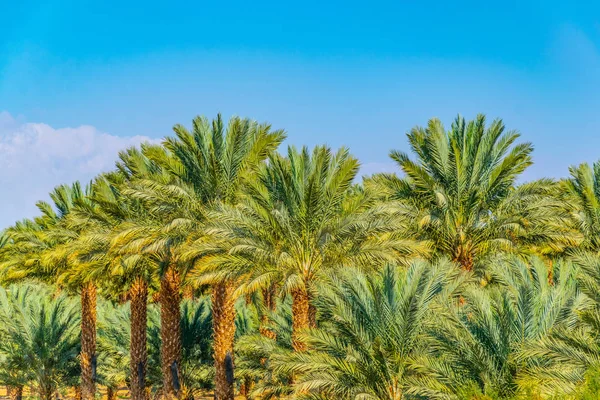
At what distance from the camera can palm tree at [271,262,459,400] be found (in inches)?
530

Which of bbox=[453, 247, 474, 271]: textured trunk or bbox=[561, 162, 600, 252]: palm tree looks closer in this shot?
bbox=[453, 247, 474, 271]: textured trunk

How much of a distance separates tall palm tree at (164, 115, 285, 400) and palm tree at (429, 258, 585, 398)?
7679 millimetres

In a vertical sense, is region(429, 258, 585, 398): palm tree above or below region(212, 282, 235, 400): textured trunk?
below

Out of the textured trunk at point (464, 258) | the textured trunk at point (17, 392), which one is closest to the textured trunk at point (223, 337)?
the textured trunk at point (464, 258)

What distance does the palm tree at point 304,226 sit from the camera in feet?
54.3

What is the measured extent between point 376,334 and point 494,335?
2494mm

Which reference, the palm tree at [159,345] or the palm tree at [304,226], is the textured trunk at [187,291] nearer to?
the palm tree at [159,345]

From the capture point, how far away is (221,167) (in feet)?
63.4

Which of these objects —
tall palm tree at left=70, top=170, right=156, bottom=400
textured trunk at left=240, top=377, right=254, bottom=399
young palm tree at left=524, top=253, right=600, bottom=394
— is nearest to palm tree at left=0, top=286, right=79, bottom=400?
tall palm tree at left=70, top=170, right=156, bottom=400

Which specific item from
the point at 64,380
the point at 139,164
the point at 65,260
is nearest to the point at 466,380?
the point at 139,164

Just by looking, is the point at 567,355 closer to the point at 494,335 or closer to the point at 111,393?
the point at 494,335

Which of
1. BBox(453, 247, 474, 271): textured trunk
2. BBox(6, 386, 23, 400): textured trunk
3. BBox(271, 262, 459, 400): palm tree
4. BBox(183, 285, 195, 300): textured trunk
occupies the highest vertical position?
BBox(183, 285, 195, 300): textured trunk

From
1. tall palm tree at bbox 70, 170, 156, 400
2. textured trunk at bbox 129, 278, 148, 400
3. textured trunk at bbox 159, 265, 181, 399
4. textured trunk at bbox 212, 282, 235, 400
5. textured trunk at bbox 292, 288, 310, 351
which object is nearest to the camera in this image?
textured trunk at bbox 292, 288, 310, 351

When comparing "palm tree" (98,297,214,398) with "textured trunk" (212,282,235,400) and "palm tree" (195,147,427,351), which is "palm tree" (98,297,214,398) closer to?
"textured trunk" (212,282,235,400)
